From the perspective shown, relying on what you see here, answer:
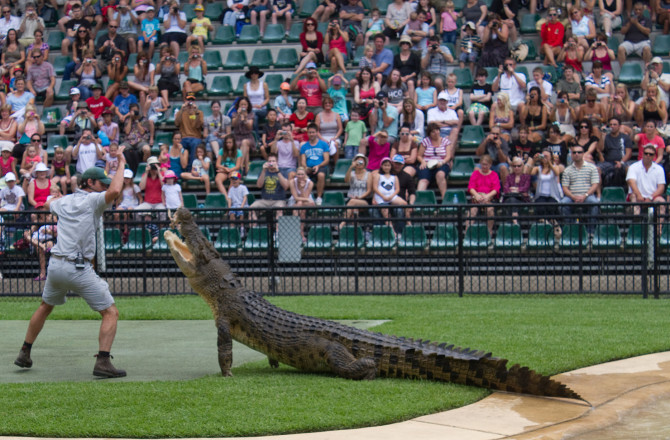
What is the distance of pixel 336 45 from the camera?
60.1 ft

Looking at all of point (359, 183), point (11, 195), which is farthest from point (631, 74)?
point (11, 195)

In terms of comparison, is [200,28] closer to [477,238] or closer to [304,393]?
[477,238]

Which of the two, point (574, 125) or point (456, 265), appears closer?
point (456, 265)

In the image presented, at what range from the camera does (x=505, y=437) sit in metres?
4.79

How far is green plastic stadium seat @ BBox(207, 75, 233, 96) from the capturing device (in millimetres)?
18844

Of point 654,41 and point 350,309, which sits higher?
point 654,41

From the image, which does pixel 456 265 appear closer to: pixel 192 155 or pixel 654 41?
pixel 192 155

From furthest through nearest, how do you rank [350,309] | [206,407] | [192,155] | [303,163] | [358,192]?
1. [192,155]
2. [303,163]
3. [358,192]
4. [350,309]
5. [206,407]

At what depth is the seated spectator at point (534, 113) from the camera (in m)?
15.7

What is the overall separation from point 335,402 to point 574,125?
38.4ft

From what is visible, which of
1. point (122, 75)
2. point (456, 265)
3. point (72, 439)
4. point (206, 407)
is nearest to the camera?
point (72, 439)

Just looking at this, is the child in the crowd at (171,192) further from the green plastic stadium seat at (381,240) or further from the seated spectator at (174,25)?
Answer: the seated spectator at (174,25)

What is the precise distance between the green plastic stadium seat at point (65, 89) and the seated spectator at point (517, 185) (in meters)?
10.6

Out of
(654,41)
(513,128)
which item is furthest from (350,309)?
(654,41)
